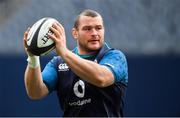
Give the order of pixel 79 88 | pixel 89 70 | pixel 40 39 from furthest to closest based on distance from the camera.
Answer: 1. pixel 79 88
2. pixel 40 39
3. pixel 89 70

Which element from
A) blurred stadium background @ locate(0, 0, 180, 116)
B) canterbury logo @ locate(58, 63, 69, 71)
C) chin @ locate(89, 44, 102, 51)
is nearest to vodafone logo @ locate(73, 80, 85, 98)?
canterbury logo @ locate(58, 63, 69, 71)

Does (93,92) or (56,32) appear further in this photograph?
(93,92)

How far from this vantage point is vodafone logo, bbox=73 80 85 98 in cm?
450

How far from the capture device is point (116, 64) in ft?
14.5

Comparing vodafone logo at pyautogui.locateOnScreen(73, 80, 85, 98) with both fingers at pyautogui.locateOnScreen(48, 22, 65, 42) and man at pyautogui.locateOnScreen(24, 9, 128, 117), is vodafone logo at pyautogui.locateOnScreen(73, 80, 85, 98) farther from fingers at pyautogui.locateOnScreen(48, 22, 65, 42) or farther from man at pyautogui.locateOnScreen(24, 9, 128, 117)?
fingers at pyautogui.locateOnScreen(48, 22, 65, 42)

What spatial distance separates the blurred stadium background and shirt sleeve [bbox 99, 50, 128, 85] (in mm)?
3689

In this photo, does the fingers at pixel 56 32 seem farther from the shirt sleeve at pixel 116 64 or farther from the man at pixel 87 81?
the shirt sleeve at pixel 116 64

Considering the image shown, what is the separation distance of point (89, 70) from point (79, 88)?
0.42 meters

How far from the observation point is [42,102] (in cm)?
820

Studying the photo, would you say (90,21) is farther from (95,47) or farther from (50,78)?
(50,78)

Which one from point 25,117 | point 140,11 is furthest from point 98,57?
point 140,11

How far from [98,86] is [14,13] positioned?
15.4ft

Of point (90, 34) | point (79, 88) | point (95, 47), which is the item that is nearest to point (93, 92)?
point (79, 88)

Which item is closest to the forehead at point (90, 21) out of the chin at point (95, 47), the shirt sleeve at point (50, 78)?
the chin at point (95, 47)
